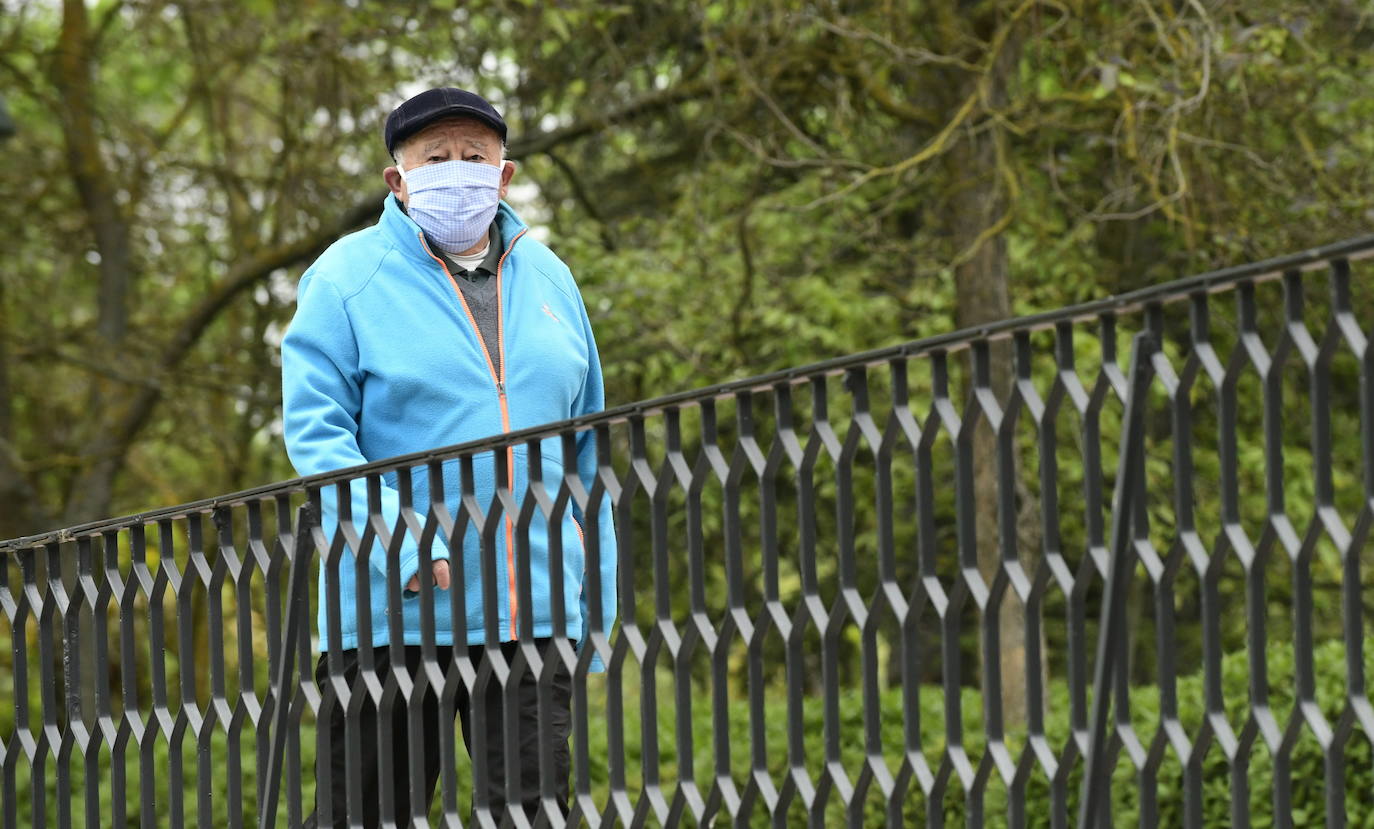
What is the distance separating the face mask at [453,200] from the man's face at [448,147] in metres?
0.03

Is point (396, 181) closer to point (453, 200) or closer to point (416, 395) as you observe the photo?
point (453, 200)

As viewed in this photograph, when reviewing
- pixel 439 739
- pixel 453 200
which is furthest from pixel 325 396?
pixel 439 739

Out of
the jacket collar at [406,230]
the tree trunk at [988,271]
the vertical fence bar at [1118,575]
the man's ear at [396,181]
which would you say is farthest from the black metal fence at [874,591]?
the tree trunk at [988,271]

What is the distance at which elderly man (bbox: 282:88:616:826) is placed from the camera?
11.5 feet

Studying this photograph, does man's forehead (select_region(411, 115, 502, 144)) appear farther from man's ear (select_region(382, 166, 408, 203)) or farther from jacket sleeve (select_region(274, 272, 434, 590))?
jacket sleeve (select_region(274, 272, 434, 590))

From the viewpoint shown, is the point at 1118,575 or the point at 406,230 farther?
the point at 406,230

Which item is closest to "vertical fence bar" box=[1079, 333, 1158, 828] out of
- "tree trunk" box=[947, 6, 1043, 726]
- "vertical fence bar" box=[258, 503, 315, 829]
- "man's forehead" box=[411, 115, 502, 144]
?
"vertical fence bar" box=[258, 503, 315, 829]

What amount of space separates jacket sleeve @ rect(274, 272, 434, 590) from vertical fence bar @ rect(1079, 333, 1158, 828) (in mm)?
1460

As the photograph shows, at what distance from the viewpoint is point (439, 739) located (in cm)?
367

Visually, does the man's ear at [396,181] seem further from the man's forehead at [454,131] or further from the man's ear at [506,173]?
the man's ear at [506,173]

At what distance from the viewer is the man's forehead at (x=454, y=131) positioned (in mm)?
3830

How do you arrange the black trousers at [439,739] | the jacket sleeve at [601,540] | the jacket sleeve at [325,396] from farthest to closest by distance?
the jacket sleeve at [325,396] < the black trousers at [439,739] < the jacket sleeve at [601,540]

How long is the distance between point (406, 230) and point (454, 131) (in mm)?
241

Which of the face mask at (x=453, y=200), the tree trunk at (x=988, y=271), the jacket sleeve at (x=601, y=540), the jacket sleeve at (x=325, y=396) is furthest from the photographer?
the tree trunk at (x=988, y=271)
